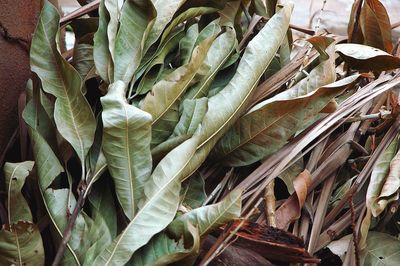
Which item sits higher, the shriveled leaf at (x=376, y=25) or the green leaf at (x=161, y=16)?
the green leaf at (x=161, y=16)

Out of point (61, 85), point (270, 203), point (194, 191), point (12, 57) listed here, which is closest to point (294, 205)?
point (270, 203)

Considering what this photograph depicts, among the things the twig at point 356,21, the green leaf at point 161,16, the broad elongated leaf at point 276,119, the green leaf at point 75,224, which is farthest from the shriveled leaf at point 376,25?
the green leaf at point 75,224

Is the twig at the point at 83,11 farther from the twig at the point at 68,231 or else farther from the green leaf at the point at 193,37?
the twig at the point at 68,231

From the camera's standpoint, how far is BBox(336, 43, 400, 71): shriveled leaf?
86cm

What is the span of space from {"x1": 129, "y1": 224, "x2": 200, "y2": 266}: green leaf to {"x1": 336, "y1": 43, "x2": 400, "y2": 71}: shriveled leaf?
40cm

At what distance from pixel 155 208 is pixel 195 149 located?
87 mm

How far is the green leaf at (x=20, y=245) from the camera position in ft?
2.07

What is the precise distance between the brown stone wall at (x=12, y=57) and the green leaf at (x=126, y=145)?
0.22 m

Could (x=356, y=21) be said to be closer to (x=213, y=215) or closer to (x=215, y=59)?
(x=215, y=59)

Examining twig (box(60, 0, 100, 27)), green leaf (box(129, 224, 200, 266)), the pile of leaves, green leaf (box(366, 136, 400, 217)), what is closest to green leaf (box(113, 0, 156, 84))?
the pile of leaves

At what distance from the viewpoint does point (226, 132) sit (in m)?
0.80

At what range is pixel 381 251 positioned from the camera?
0.77m

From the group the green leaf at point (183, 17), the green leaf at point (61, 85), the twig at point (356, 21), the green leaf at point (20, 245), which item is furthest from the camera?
the twig at point (356, 21)

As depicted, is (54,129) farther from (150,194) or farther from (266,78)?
(266,78)
